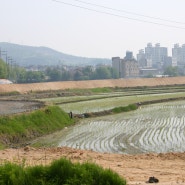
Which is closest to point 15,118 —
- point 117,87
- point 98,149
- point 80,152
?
point 98,149

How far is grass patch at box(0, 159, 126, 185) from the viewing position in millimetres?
8008

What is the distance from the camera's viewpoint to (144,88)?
214ft

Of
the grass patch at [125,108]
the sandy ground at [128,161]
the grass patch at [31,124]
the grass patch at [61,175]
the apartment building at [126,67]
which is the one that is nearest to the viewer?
the grass patch at [61,175]

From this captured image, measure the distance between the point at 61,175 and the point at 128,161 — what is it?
19.2 ft

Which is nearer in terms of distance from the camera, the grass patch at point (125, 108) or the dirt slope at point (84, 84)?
the grass patch at point (125, 108)

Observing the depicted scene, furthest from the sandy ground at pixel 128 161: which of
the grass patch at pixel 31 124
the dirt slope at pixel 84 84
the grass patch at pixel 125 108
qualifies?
the dirt slope at pixel 84 84

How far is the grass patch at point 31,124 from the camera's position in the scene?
66.4 ft

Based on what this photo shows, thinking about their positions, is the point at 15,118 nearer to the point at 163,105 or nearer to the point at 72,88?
the point at 163,105

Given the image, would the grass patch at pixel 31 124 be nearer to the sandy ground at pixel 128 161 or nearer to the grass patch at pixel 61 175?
the sandy ground at pixel 128 161

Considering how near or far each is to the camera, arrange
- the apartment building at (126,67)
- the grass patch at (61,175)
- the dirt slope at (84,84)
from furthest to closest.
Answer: the apartment building at (126,67)
the dirt slope at (84,84)
the grass patch at (61,175)

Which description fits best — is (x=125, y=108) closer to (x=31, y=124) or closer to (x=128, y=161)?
(x=31, y=124)

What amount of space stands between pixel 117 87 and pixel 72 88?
8.29 meters

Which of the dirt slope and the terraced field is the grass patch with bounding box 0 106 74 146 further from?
the dirt slope

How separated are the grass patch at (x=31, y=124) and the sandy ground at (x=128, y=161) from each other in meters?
4.41
